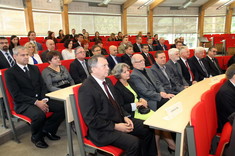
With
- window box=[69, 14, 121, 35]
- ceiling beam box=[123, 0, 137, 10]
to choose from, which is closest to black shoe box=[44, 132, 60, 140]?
window box=[69, 14, 121, 35]

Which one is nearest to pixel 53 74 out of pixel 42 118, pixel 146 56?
pixel 42 118

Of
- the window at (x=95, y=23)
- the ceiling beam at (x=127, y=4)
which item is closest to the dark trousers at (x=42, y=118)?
the window at (x=95, y=23)

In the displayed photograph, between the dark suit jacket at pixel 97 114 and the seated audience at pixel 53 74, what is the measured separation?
1252 mm

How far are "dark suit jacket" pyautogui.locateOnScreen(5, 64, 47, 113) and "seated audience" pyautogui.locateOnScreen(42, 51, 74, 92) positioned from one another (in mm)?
101

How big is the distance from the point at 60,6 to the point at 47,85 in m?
7.76

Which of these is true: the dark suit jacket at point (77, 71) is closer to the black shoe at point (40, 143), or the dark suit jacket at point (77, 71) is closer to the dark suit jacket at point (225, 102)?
the black shoe at point (40, 143)

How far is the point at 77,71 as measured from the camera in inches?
137

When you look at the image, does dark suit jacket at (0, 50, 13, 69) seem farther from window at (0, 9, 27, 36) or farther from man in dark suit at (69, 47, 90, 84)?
window at (0, 9, 27, 36)

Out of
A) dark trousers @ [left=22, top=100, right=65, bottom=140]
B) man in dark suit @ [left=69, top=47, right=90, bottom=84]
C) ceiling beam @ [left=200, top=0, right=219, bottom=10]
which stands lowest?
dark trousers @ [left=22, top=100, right=65, bottom=140]

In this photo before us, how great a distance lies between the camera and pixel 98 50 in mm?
4273

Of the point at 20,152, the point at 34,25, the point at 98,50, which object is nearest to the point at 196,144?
the point at 20,152

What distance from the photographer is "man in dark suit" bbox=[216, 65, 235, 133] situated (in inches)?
78.4

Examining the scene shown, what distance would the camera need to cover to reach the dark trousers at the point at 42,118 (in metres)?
2.34

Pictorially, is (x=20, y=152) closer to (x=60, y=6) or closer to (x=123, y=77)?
(x=123, y=77)
